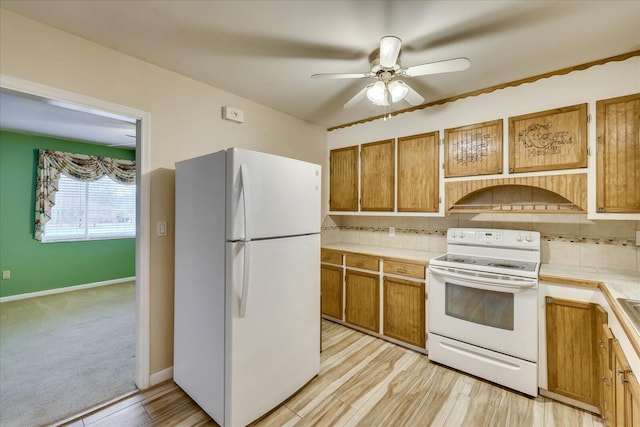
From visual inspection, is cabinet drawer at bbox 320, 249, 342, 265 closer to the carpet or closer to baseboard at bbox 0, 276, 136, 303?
the carpet

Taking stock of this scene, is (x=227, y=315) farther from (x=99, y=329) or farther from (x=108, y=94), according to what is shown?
(x=99, y=329)

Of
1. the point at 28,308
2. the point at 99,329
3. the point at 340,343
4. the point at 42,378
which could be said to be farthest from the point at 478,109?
the point at 28,308

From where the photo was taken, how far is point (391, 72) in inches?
75.7

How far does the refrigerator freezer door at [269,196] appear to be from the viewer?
1646mm

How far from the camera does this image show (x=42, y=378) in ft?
7.26

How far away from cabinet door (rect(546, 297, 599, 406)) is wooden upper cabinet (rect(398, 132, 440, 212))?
1.23 meters

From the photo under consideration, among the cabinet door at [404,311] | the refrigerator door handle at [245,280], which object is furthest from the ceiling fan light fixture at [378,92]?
the cabinet door at [404,311]

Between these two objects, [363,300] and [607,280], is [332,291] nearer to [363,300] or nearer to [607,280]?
[363,300]

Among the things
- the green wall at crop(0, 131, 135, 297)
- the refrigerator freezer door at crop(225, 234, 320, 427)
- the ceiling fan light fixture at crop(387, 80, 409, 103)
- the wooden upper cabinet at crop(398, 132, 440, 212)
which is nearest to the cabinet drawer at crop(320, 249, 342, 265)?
the wooden upper cabinet at crop(398, 132, 440, 212)

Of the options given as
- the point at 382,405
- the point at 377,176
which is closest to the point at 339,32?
the point at 377,176

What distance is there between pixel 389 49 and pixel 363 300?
235 centimetres

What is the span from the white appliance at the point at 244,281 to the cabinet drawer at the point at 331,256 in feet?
3.46

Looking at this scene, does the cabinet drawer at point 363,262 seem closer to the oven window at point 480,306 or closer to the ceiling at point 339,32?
the oven window at point 480,306

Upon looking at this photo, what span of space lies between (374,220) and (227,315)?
241 centimetres
